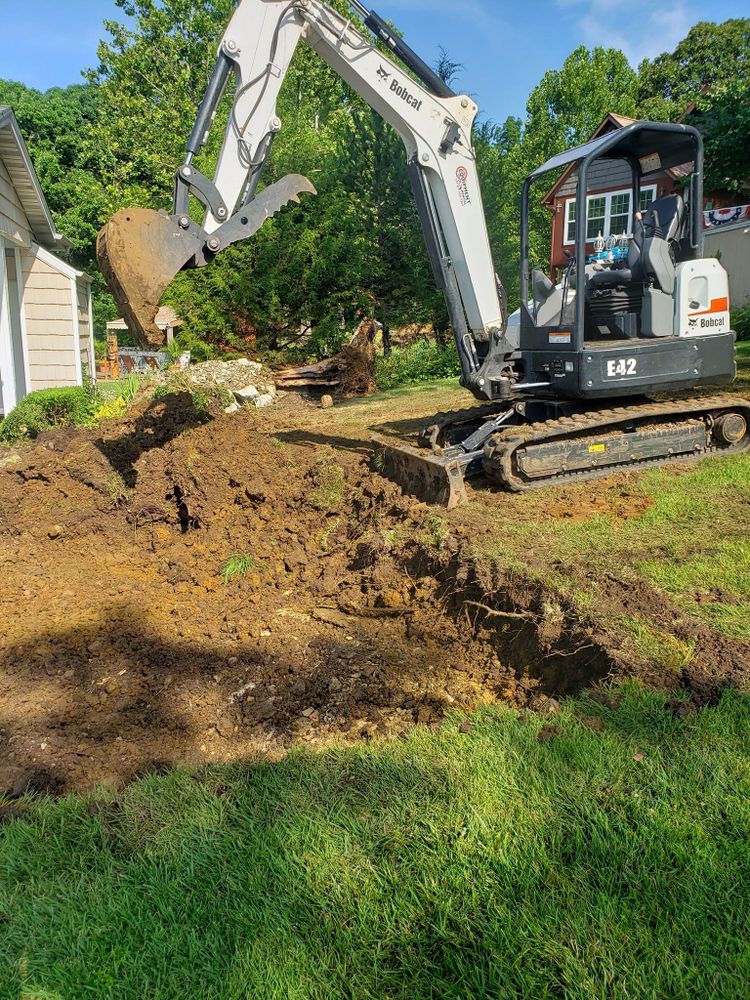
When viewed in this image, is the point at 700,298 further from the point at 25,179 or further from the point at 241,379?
the point at 25,179

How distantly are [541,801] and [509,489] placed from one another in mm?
4185

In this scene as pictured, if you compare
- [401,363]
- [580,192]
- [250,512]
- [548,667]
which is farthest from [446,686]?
[401,363]

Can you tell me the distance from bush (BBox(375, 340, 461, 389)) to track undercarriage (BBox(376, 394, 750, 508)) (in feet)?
29.9

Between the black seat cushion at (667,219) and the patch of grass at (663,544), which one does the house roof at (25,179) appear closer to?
the black seat cushion at (667,219)

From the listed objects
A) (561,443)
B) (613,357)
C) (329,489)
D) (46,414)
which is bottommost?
(329,489)

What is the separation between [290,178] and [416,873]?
200 inches

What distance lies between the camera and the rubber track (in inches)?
265

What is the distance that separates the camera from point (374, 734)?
372 cm

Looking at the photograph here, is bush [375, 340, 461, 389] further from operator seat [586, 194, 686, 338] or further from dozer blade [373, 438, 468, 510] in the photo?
operator seat [586, 194, 686, 338]

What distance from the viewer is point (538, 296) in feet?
24.5

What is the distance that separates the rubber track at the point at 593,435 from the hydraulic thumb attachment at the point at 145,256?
2.94 metres

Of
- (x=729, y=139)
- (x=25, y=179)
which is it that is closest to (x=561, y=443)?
(x=729, y=139)

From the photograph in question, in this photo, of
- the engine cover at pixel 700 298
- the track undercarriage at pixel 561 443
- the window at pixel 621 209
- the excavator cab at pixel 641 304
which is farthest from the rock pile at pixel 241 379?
the engine cover at pixel 700 298

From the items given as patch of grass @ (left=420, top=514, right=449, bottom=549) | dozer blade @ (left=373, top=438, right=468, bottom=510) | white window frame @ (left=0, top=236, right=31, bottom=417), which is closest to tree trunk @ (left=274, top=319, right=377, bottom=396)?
white window frame @ (left=0, top=236, right=31, bottom=417)
